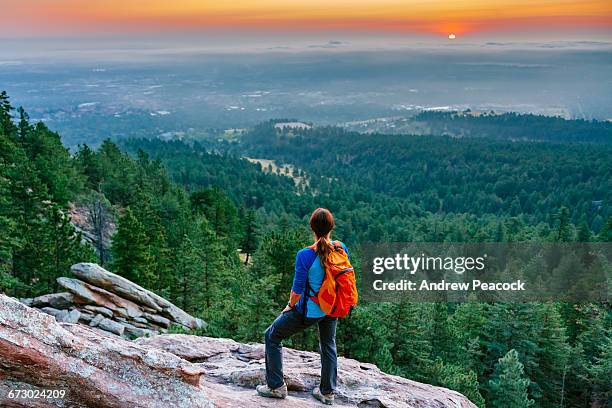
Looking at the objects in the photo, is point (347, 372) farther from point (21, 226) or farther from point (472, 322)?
point (472, 322)

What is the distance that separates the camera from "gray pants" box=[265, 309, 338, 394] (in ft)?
23.7

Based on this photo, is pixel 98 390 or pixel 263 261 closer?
pixel 98 390

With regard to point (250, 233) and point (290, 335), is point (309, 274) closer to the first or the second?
point (290, 335)

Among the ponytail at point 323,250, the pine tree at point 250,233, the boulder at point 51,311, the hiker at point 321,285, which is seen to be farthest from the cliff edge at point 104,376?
the pine tree at point 250,233

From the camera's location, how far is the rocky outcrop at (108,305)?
17.5 meters

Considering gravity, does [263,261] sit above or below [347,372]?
below

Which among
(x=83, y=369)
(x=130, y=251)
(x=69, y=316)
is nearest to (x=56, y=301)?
(x=69, y=316)

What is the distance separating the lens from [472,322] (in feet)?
108

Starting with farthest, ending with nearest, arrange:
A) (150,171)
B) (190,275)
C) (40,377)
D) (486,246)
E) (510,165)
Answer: (510,165), (486,246), (150,171), (190,275), (40,377)

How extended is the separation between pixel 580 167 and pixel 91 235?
152 meters

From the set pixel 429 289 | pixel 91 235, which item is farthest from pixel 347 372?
pixel 429 289

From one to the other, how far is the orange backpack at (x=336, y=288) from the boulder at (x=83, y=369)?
1964mm

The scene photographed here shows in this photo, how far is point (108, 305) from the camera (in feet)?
61.6

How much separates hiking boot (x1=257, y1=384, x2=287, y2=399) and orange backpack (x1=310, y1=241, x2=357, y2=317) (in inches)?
62.8
